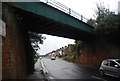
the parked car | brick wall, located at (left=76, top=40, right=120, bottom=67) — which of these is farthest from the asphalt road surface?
brick wall, located at (left=76, top=40, right=120, bottom=67)

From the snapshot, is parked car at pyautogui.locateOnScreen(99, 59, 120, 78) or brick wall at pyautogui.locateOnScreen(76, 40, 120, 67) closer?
parked car at pyautogui.locateOnScreen(99, 59, 120, 78)

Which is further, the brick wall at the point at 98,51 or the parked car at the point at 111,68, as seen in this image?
the brick wall at the point at 98,51

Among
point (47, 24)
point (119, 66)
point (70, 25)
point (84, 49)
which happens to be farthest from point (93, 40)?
point (119, 66)

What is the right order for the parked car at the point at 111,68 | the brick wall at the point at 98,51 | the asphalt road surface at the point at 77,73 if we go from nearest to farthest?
the parked car at the point at 111,68, the asphalt road surface at the point at 77,73, the brick wall at the point at 98,51

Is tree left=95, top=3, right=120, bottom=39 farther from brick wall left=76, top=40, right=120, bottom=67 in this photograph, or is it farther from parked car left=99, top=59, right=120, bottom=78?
parked car left=99, top=59, right=120, bottom=78

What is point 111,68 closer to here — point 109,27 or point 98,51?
point 109,27

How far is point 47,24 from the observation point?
21438mm

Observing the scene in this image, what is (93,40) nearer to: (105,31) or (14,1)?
(105,31)

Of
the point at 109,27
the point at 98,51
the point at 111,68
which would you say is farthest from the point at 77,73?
the point at 98,51

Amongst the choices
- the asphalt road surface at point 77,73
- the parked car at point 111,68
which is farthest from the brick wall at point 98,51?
the parked car at point 111,68

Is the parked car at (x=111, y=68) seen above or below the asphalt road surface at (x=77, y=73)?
above

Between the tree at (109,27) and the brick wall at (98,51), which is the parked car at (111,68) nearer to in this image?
the tree at (109,27)

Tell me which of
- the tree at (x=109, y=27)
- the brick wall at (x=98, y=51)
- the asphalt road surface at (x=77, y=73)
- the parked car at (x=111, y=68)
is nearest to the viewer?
the parked car at (x=111, y=68)

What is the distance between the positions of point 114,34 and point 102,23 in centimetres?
230
